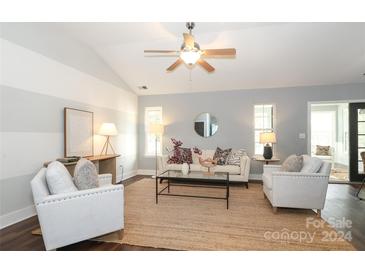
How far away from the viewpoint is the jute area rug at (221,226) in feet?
6.85

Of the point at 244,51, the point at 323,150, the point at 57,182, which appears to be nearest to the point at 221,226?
the point at 57,182

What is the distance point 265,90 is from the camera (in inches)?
205

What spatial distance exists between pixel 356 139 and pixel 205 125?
→ 12.6 feet

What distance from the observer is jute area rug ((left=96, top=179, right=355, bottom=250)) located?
2088 millimetres

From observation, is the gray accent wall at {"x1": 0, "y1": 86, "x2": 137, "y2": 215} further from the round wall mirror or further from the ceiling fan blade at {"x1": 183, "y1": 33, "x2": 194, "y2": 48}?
the round wall mirror

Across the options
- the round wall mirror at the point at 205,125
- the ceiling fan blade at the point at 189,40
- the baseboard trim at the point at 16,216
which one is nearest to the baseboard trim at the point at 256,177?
the round wall mirror at the point at 205,125

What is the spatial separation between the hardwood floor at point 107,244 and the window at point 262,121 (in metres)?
2.06

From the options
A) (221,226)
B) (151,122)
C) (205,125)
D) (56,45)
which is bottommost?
(221,226)

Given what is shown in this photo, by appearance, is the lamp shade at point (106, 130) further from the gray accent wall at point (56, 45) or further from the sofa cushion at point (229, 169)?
the sofa cushion at point (229, 169)

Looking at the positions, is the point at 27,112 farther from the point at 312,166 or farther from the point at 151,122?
the point at 312,166

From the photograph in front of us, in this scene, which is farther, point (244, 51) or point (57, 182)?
point (244, 51)

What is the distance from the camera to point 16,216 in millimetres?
2660

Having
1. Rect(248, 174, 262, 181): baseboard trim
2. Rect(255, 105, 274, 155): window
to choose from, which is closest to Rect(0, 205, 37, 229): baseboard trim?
Rect(248, 174, 262, 181): baseboard trim
